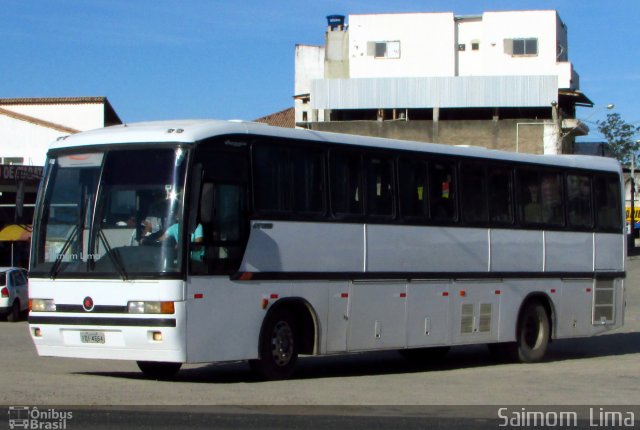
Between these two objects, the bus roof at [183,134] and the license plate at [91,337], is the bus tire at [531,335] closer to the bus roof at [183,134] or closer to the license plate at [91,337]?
the bus roof at [183,134]

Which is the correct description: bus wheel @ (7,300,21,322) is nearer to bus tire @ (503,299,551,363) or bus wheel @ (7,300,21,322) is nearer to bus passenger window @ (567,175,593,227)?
bus tire @ (503,299,551,363)

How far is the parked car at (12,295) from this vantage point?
32.7 m

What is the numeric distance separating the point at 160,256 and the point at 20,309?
2197cm

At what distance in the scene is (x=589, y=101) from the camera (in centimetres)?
7056

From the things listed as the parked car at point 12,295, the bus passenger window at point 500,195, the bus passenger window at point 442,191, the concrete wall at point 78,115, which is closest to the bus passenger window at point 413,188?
the bus passenger window at point 442,191

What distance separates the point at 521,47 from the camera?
70.1 meters

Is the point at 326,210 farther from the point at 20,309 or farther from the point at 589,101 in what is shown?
the point at 589,101

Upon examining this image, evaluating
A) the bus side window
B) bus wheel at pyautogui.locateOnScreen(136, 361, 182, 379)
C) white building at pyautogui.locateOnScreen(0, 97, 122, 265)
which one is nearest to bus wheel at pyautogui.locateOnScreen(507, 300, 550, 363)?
bus wheel at pyautogui.locateOnScreen(136, 361, 182, 379)

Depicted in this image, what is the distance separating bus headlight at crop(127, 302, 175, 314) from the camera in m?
12.9

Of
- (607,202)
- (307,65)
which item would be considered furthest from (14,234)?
(307,65)

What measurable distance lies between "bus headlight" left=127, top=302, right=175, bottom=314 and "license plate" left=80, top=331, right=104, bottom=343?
563 millimetres

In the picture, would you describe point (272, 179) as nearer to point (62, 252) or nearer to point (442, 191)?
point (62, 252)

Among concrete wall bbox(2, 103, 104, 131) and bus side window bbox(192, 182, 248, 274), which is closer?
bus side window bbox(192, 182, 248, 274)

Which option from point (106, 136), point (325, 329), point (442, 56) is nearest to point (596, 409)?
point (325, 329)
